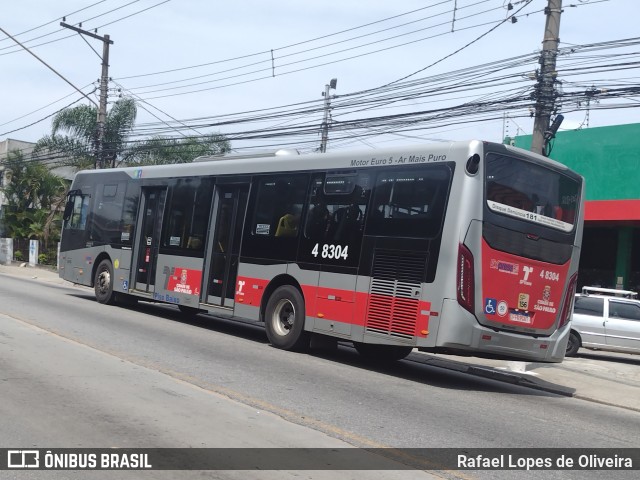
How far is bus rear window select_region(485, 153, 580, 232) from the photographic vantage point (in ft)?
36.1

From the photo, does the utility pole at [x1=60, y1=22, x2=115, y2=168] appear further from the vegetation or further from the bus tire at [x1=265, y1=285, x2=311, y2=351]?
the bus tire at [x1=265, y1=285, x2=311, y2=351]

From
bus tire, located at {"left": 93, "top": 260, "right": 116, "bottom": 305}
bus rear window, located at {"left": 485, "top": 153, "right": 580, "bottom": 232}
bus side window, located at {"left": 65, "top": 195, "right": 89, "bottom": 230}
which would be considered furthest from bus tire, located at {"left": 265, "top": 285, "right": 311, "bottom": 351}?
bus side window, located at {"left": 65, "top": 195, "right": 89, "bottom": 230}

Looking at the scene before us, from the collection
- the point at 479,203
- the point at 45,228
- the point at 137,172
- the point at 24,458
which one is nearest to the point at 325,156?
the point at 479,203

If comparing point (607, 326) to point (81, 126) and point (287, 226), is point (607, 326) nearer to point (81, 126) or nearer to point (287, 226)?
point (287, 226)

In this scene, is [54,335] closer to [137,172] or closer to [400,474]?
[137,172]

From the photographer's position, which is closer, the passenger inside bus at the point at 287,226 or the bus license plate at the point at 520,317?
the bus license plate at the point at 520,317

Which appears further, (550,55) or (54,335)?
(550,55)

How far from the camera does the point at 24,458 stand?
19.6ft

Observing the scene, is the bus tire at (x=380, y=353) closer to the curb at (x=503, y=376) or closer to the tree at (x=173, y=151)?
the curb at (x=503, y=376)

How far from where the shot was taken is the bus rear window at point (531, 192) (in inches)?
433

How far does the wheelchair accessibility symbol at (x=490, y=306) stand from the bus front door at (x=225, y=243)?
569cm

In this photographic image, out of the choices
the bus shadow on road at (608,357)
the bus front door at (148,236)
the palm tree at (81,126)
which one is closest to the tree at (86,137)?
the palm tree at (81,126)

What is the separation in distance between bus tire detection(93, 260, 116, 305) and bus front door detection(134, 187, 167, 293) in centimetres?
146

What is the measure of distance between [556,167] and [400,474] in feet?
23.1
